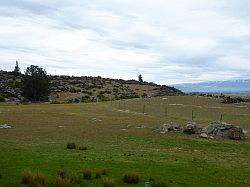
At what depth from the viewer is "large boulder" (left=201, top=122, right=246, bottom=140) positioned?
3797 cm

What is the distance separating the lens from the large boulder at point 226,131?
1495 inches

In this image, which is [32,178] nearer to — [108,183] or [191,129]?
[108,183]

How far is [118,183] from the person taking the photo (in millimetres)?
20656

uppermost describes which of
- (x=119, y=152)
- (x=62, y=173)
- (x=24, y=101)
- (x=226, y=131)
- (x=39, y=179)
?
(x=24, y=101)

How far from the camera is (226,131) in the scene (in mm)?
38562

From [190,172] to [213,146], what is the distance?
10.6m

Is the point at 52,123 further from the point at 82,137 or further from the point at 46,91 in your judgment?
the point at 46,91

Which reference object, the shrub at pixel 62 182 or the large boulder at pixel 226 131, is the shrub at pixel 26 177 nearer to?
the shrub at pixel 62 182

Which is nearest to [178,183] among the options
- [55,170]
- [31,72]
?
[55,170]

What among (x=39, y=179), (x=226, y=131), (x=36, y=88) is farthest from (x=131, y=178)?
(x=36, y=88)

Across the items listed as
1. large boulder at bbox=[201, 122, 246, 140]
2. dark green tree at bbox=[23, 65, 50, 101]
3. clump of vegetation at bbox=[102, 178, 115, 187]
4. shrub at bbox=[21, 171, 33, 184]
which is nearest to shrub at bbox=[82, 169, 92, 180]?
clump of vegetation at bbox=[102, 178, 115, 187]

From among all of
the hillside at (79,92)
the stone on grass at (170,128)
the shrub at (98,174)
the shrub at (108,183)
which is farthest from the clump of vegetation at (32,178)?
the hillside at (79,92)

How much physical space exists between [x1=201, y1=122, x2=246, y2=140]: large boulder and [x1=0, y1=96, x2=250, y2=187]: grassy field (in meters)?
1.03

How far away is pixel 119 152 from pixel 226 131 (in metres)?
12.9
